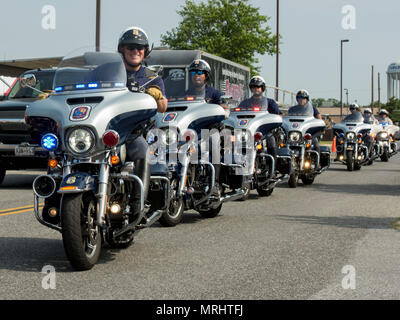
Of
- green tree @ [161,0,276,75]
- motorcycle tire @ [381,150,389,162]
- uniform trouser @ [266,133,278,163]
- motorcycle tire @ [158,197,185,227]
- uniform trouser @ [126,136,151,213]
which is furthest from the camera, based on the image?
green tree @ [161,0,276,75]

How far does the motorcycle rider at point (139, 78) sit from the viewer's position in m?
6.71

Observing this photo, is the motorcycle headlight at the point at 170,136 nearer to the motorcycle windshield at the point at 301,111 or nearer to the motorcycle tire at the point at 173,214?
the motorcycle tire at the point at 173,214

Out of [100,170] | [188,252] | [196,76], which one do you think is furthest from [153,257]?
[196,76]

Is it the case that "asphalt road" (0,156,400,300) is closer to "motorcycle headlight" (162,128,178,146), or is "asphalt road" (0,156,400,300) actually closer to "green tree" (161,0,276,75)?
"motorcycle headlight" (162,128,178,146)

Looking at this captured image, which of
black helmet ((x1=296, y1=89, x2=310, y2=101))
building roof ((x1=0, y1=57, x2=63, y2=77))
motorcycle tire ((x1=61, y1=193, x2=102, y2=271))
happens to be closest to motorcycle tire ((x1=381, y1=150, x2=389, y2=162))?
black helmet ((x1=296, y1=89, x2=310, y2=101))

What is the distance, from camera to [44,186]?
6195 mm

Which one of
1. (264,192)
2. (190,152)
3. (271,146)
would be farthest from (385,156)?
(190,152)

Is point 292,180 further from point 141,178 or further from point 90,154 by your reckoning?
point 90,154

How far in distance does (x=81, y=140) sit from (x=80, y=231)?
29.7 inches

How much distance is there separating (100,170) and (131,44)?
1.56 m

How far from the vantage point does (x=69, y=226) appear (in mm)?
5762

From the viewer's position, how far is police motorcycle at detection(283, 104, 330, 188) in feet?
50.0

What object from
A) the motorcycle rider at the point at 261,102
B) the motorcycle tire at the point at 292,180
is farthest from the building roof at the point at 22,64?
the motorcycle rider at the point at 261,102

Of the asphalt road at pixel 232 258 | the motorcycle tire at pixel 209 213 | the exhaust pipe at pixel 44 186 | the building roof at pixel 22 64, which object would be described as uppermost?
the building roof at pixel 22 64
